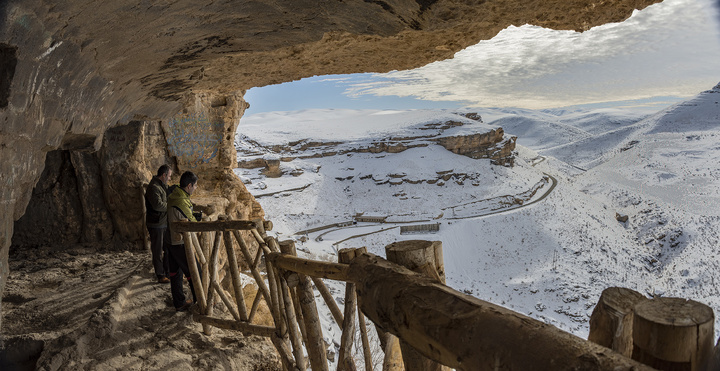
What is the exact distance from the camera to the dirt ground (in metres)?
3.39

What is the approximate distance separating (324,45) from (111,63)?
2.16 meters

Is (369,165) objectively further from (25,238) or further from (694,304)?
(694,304)

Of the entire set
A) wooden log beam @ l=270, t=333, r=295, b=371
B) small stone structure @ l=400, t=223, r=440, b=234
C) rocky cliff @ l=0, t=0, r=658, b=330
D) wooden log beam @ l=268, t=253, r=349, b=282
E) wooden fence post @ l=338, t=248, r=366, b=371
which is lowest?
small stone structure @ l=400, t=223, r=440, b=234

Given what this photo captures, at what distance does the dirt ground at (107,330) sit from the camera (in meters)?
3.39

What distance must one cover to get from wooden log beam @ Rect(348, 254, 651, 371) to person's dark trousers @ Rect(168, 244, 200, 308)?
3.12 metres

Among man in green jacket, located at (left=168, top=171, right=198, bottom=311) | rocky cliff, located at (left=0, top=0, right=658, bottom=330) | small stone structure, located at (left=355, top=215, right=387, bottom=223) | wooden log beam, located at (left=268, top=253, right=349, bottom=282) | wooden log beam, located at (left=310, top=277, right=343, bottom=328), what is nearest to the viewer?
rocky cliff, located at (left=0, top=0, right=658, bottom=330)

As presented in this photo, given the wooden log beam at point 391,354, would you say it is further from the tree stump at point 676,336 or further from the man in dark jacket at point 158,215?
the man in dark jacket at point 158,215

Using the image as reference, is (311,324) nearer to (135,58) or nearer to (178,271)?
(178,271)

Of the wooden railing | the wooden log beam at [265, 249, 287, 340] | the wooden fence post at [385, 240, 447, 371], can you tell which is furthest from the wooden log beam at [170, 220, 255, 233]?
the wooden fence post at [385, 240, 447, 371]

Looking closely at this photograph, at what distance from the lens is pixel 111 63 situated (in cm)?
313

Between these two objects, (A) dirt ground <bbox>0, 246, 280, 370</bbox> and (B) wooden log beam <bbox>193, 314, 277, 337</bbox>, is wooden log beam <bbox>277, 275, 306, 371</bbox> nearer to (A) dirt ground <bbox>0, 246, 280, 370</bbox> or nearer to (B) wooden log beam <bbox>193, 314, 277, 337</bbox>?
(B) wooden log beam <bbox>193, 314, 277, 337</bbox>

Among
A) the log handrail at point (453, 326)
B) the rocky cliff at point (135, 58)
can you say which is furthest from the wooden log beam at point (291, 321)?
the rocky cliff at point (135, 58)

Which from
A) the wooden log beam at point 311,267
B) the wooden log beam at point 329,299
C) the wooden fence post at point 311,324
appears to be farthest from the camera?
the wooden fence post at point 311,324

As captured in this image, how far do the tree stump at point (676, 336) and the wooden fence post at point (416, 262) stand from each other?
870mm
